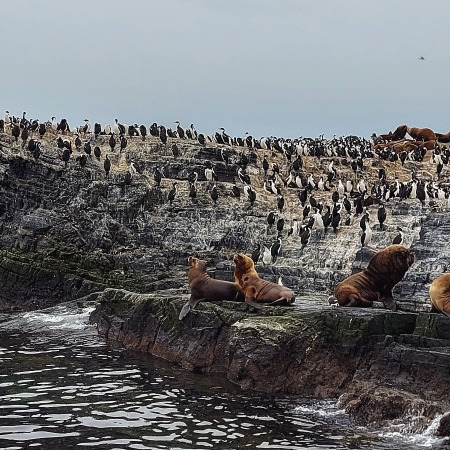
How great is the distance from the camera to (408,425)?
988 centimetres

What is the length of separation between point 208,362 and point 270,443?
484 centimetres

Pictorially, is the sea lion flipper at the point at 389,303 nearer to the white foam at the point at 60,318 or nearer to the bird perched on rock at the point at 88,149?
the white foam at the point at 60,318

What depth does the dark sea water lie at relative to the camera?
29.5 feet

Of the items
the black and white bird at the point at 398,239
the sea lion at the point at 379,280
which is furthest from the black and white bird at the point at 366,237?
the sea lion at the point at 379,280

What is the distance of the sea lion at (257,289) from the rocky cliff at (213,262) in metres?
0.31

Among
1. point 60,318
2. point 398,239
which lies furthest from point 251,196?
point 60,318

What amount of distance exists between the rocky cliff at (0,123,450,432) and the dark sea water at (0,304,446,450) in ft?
2.40

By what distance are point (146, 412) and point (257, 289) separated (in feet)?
14.3

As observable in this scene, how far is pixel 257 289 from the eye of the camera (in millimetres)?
14070

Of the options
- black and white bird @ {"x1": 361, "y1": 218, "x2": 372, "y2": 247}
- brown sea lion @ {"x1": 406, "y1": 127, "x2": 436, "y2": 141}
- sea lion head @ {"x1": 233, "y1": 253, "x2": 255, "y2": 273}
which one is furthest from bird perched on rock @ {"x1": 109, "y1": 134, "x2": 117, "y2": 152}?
brown sea lion @ {"x1": 406, "y1": 127, "x2": 436, "y2": 141}

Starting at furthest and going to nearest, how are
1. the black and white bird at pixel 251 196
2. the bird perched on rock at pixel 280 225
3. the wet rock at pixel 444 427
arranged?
the black and white bird at pixel 251 196
the bird perched on rock at pixel 280 225
the wet rock at pixel 444 427

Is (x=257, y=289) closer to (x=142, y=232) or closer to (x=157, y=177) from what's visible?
(x=142, y=232)

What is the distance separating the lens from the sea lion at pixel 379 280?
12.8 metres

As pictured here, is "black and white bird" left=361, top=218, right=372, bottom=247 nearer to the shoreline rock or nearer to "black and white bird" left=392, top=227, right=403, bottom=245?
"black and white bird" left=392, top=227, right=403, bottom=245
